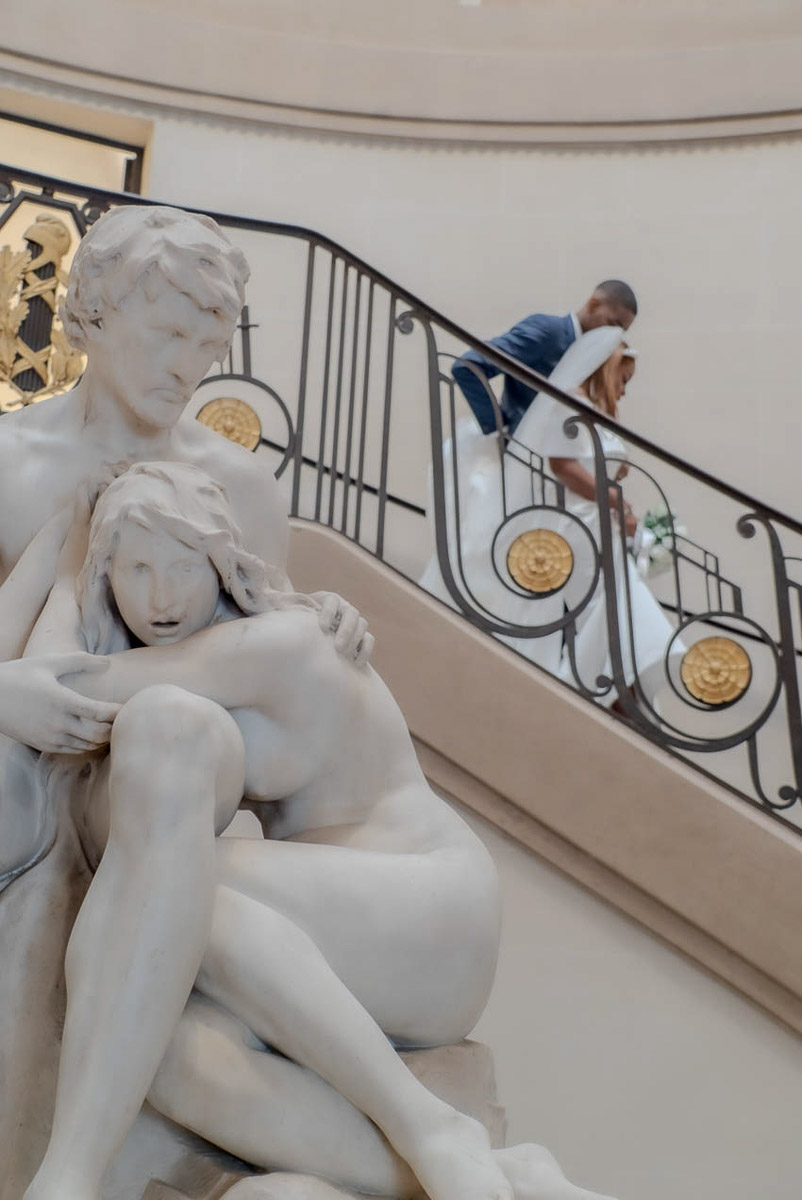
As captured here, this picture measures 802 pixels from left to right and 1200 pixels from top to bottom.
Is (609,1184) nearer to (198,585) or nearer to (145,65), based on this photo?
(198,585)

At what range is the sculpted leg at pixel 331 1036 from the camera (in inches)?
70.2

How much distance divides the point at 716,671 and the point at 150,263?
9.69 feet

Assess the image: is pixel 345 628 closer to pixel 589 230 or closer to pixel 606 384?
pixel 606 384

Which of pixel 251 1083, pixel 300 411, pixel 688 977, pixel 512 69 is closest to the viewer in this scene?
pixel 251 1083

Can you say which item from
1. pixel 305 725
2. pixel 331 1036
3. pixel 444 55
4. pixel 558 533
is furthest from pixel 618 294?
pixel 331 1036

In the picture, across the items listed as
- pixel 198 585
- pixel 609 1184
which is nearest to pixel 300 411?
pixel 609 1184

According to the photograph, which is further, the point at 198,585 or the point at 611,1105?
the point at 611,1105

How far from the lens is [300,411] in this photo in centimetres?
514

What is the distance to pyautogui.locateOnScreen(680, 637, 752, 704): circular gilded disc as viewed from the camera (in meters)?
4.80

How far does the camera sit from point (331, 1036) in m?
1.85

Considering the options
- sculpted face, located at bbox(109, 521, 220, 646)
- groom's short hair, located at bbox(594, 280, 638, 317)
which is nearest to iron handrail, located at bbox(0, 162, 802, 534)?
groom's short hair, located at bbox(594, 280, 638, 317)

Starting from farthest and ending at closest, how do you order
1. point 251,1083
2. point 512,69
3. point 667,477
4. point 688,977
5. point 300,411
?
point 512,69 → point 667,477 → point 300,411 → point 688,977 → point 251,1083

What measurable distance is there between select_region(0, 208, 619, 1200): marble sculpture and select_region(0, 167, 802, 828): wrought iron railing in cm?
221

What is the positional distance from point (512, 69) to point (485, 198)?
693mm
